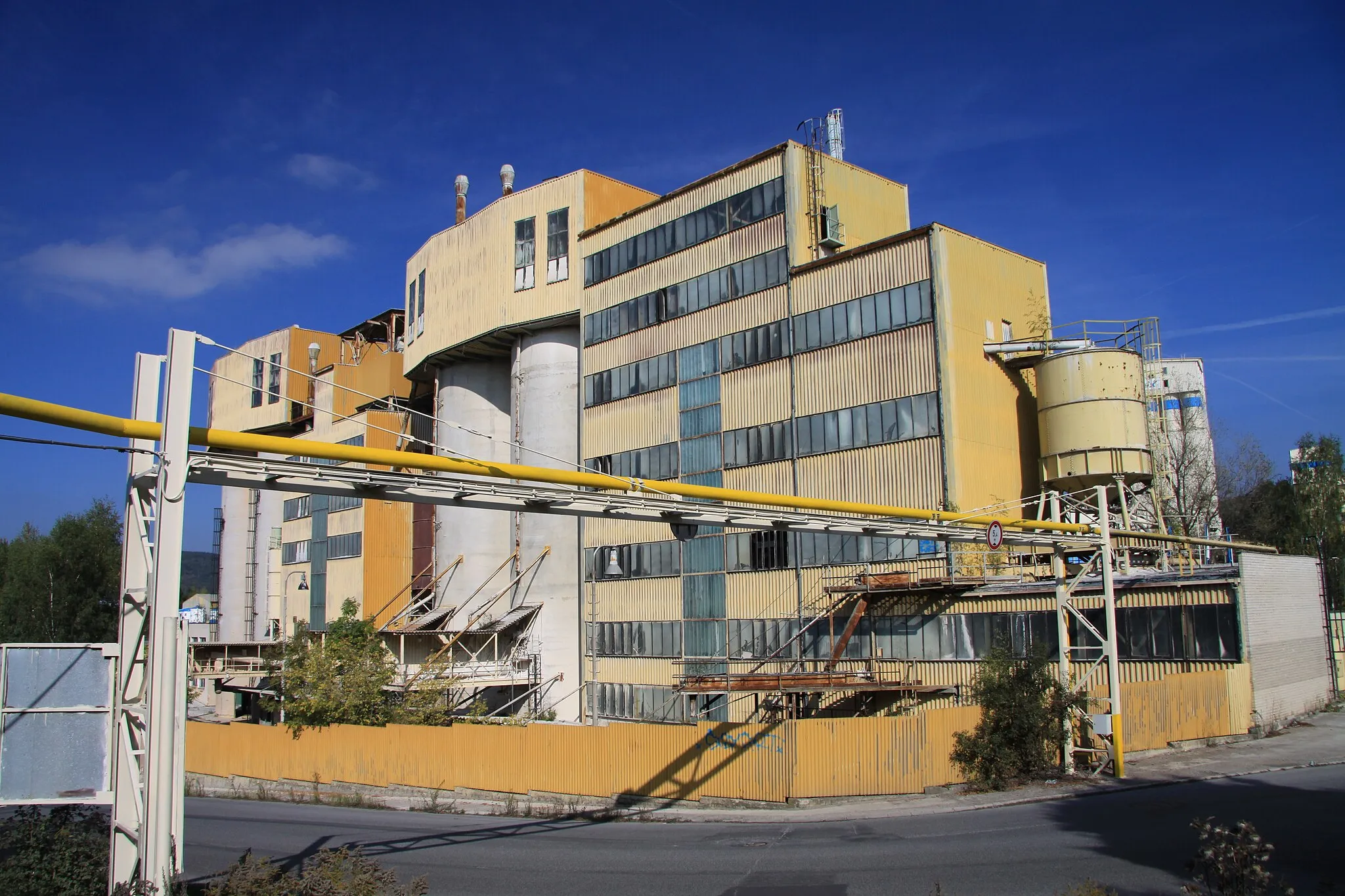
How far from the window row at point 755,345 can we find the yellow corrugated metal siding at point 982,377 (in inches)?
261

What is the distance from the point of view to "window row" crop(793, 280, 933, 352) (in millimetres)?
32875

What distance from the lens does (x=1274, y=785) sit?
18.6m

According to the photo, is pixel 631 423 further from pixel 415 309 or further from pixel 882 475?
pixel 415 309

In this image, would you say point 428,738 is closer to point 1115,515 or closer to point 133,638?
point 133,638

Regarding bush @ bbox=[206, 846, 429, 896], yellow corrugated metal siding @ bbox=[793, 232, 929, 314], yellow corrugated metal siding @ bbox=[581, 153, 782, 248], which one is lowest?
bush @ bbox=[206, 846, 429, 896]

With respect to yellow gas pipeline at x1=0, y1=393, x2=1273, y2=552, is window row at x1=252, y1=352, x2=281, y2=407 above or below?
above

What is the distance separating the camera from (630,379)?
42.3 m

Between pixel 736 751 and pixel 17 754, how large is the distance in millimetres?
14174

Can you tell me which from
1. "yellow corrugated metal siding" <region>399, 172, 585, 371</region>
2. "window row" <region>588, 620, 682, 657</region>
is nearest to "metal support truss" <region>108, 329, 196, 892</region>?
"window row" <region>588, 620, 682, 657</region>

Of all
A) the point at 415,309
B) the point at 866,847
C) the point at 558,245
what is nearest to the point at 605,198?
the point at 558,245

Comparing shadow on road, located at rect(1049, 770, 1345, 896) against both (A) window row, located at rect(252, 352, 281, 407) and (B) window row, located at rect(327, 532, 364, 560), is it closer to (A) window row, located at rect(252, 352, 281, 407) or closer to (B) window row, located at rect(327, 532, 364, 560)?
(B) window row, located at rect(327, 532, 364, 560)

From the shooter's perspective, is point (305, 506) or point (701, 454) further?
point (305, 506)

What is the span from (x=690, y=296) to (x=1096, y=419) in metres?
16.7

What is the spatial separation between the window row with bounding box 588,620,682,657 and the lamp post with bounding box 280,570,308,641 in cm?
2593
